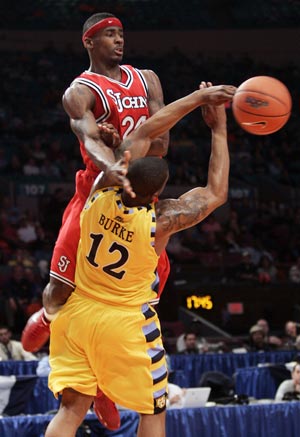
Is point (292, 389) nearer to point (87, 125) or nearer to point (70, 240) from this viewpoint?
point (70, 240)

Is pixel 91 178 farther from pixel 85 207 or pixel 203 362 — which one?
pixel 203 362

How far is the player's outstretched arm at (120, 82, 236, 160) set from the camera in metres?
5.56

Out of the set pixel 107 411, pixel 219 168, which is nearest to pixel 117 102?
pixel 219 168

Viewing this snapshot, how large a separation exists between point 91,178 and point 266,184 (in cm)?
1619

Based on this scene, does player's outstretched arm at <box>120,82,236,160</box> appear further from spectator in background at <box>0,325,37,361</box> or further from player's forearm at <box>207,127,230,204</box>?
spectator in background at <box>0,325,37,361</box>

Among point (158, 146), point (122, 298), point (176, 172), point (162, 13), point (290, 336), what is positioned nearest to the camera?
point (122, 298)

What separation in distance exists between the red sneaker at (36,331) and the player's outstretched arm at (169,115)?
129cm

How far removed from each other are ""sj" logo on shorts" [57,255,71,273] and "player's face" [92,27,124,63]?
50.8 inches

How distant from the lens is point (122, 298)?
5.65 meters

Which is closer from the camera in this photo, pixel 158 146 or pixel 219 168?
pixel 219 168

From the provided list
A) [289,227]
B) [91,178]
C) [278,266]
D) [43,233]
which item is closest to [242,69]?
[289,227]

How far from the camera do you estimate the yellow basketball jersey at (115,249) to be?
5.50m

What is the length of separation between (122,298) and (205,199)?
2.60 feet

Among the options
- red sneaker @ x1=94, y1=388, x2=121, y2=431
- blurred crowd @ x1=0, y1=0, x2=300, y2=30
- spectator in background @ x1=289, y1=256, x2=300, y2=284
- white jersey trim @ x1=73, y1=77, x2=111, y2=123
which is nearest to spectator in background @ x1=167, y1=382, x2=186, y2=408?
red sneaker @ x1=94, y1=388, x2=121, y2=431
